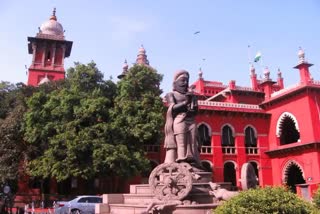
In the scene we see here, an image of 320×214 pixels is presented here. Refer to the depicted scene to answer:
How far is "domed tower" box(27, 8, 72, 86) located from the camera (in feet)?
98.8

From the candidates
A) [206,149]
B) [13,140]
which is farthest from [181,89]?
[206,149]

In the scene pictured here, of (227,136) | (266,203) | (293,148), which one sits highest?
(227,136)

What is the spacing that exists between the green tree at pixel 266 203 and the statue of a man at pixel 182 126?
14.5ft

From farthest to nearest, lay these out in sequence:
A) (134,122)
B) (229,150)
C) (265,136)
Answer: (265,136)
(229,150)
(134,122)

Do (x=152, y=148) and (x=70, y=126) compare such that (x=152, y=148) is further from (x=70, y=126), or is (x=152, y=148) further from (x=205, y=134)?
(x=70, y=126)

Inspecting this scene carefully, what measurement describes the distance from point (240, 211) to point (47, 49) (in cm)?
2982

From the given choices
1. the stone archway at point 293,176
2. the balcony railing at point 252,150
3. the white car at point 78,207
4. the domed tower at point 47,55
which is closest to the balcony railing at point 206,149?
the balcony railing at point 252,150

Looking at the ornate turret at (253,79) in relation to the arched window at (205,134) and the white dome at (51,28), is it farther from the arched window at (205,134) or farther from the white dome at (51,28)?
the white dome at (51,28)

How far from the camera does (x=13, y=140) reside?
68.4 feet

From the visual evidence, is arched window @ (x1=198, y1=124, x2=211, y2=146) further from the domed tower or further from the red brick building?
the domed tower

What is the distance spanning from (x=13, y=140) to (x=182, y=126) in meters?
15.0

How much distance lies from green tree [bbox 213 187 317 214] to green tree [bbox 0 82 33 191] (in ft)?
58.1

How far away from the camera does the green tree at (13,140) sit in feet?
65.0

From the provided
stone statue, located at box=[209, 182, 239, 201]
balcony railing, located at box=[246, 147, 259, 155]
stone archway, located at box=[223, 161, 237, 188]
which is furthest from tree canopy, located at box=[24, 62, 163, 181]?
stone statue, located at box=[209, 182, 239, 201]
